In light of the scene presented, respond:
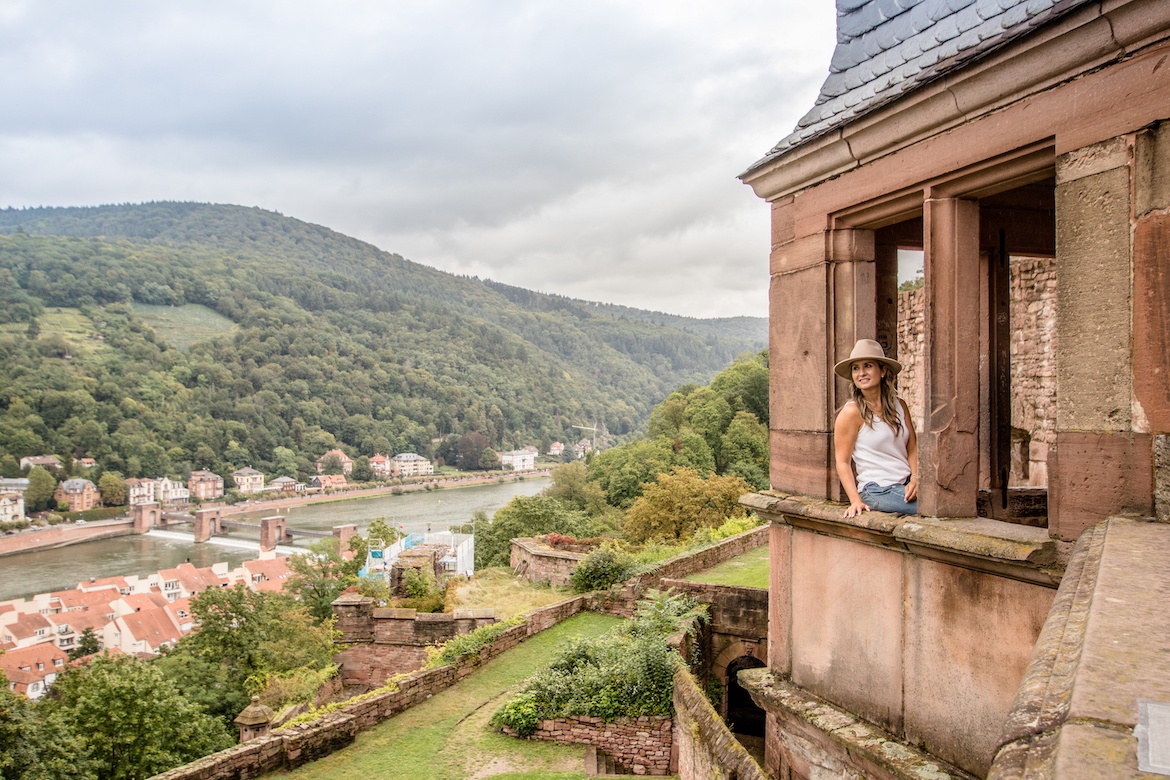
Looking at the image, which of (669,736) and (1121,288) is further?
(669,736)

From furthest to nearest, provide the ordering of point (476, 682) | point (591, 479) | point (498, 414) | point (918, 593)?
point (498, 414) → point (591, 479) → point (476, 682) → point (918, 593)

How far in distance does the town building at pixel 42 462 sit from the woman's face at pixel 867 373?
102859 mm

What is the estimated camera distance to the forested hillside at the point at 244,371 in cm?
9844

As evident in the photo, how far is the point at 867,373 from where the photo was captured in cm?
326

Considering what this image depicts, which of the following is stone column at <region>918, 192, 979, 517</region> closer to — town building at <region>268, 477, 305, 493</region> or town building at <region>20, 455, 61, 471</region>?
town building at <region>268, 477, 305, 493</region>

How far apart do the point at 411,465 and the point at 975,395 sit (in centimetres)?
11563

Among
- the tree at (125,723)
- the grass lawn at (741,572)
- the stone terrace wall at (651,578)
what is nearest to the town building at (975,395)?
the grass lawn at (741,572)

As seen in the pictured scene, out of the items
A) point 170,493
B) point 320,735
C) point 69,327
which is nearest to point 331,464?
point 170,493

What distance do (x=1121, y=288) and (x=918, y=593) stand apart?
1.35 meters

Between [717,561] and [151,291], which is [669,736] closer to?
[717,561]

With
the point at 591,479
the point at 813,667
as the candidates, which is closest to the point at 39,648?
the point at 591,479

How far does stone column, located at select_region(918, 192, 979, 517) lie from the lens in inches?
115

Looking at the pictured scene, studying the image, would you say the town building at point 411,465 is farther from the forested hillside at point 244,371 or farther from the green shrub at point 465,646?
the green shrub at point 465,646

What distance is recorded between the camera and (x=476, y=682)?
36.3 feet
